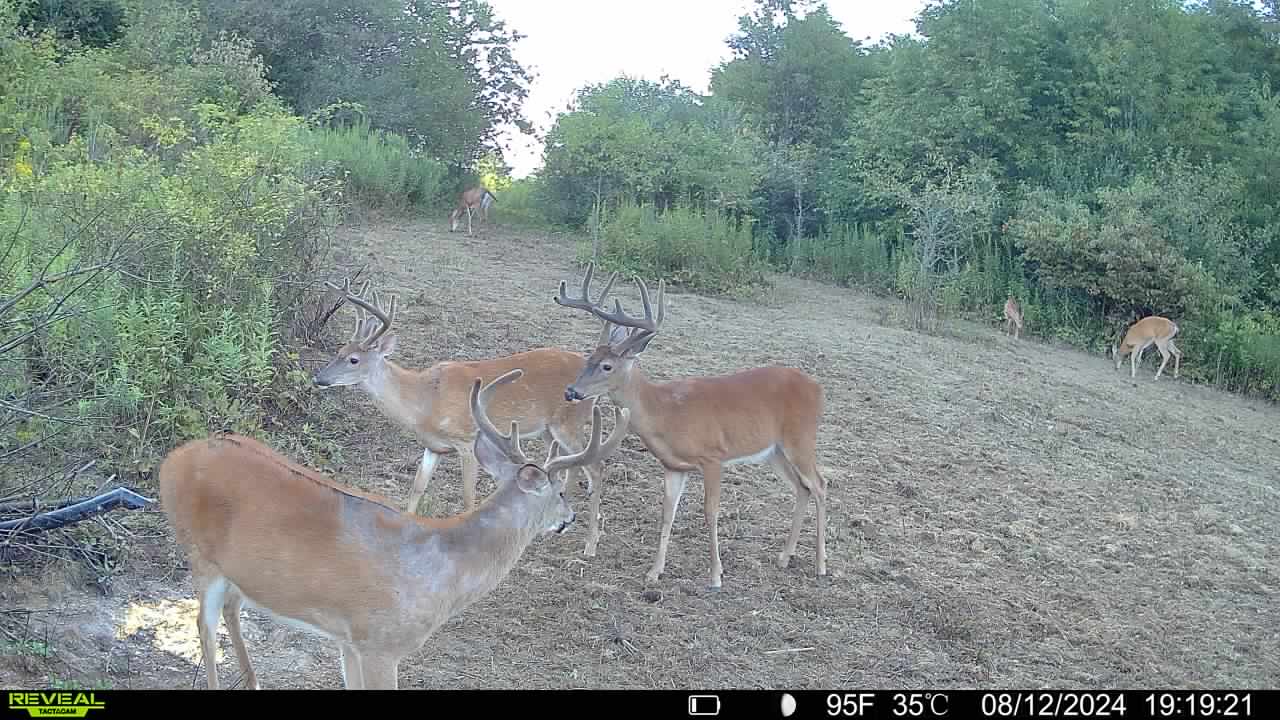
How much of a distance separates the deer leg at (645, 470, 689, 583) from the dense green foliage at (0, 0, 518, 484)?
2.36 m

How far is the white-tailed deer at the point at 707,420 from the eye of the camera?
802cm

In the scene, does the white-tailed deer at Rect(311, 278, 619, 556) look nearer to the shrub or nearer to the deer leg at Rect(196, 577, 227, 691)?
the deer leg at Rect(196, 577, 227, 691)

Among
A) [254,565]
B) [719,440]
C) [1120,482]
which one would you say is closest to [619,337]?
[719,440]

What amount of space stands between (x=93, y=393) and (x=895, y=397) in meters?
7.12

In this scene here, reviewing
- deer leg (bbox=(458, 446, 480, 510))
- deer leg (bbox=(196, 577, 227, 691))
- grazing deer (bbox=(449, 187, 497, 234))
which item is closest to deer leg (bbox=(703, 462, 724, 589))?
deer leg (bbox=(458, 446, 480, 510))

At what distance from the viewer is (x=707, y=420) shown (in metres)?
8.12

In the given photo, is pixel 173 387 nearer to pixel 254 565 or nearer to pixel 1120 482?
pixel 254 565

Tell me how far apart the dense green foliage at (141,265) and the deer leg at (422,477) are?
2.60 ft

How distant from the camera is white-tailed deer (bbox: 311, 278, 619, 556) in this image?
8336 millimetres

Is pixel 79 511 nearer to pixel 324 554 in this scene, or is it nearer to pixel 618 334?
pixel 324 554

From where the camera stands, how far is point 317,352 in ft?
31.6

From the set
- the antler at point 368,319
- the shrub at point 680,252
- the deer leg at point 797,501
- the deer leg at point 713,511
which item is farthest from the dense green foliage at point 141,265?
the shrub at point 680,252
